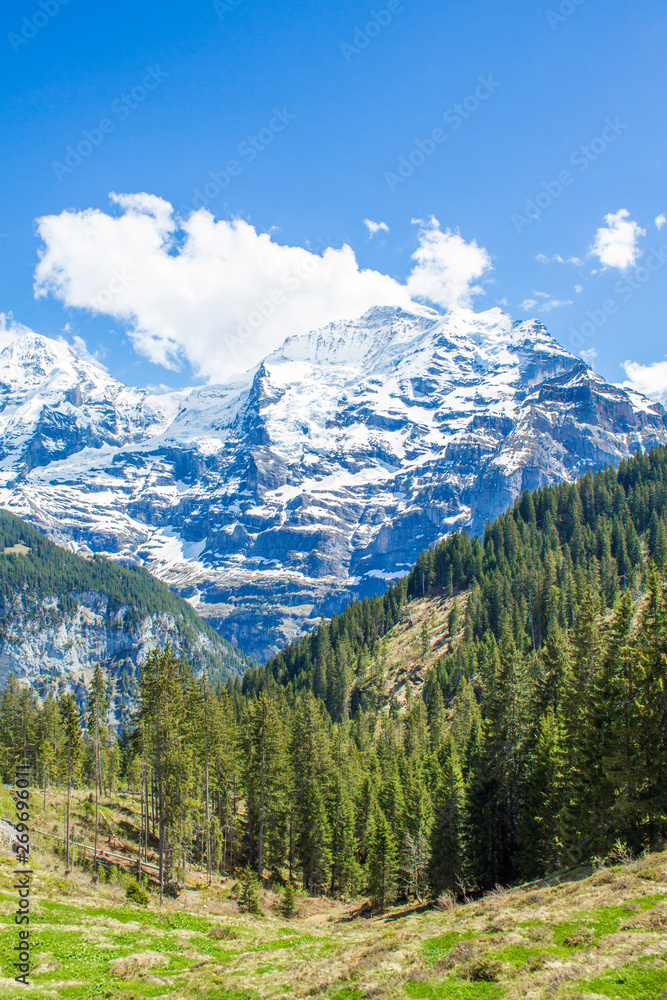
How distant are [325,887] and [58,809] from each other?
25.6 meters

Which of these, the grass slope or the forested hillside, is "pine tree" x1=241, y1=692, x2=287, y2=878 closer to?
the forested hillside

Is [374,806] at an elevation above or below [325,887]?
above

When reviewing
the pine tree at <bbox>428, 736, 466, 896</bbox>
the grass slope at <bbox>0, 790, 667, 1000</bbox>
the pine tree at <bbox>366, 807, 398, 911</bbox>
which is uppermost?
the grass slope at <bbox>0, 790, 667, 1000</bbox>

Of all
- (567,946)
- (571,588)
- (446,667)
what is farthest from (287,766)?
(571,588)

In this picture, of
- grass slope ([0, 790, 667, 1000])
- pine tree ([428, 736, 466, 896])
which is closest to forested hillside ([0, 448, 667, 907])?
pine tree ([428, 736, 466, 896])

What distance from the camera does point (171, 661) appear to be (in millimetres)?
44562

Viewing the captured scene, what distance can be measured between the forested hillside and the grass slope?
6971 mm

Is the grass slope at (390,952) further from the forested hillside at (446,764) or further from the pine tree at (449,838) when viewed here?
the pine tree at (449,838)

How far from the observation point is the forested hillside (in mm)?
31938

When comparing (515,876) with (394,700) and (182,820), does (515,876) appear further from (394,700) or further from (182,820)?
(394,700)

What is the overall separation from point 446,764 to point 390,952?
3019cm

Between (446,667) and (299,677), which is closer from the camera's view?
(446,667)

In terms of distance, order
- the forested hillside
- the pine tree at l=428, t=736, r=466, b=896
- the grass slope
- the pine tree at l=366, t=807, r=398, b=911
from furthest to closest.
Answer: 1. the pine tree at l=366, t=807, r=398, b=911
2. the pine tree at l=428, t=736, r=466, b=896
3. the forested hillside
4. the grass slope

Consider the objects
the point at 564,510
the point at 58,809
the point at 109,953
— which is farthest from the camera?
the point at 564,510
